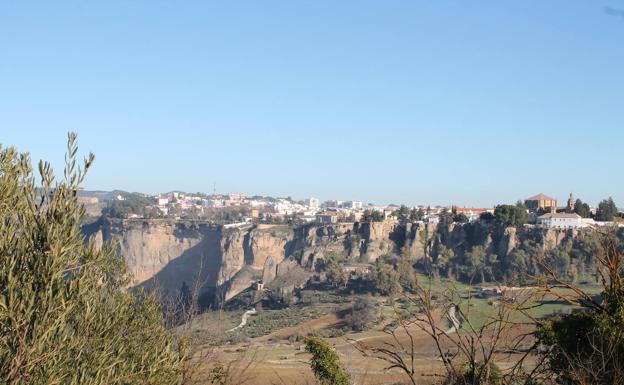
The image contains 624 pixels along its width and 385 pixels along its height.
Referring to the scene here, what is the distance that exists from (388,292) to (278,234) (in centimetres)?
→ 2445

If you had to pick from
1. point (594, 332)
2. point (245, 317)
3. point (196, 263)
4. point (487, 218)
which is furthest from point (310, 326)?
point (196, 263)

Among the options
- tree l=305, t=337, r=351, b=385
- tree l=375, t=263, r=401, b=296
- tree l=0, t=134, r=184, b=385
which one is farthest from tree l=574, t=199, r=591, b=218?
tree l=0, t=134, r=184, b=385

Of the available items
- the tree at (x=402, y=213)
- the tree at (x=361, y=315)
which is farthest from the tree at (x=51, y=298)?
the tree at (x=402, y=213)

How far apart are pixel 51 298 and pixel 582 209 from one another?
61.8 metres

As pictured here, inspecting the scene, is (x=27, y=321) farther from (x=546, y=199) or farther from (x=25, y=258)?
(x=546, y=199)

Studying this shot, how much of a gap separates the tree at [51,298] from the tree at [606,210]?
2166 inches

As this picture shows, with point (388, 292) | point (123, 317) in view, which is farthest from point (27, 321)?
point (388, 292)

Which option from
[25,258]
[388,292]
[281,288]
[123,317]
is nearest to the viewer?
[25,258]

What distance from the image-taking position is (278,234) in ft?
224

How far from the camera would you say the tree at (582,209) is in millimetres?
61075

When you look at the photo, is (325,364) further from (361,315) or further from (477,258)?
(477,258)

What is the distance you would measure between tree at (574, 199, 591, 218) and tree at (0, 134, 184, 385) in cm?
6004

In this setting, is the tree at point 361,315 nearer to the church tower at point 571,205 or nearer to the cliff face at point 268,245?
the cliff face at point 268,245

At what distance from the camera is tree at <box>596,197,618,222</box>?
182ft
